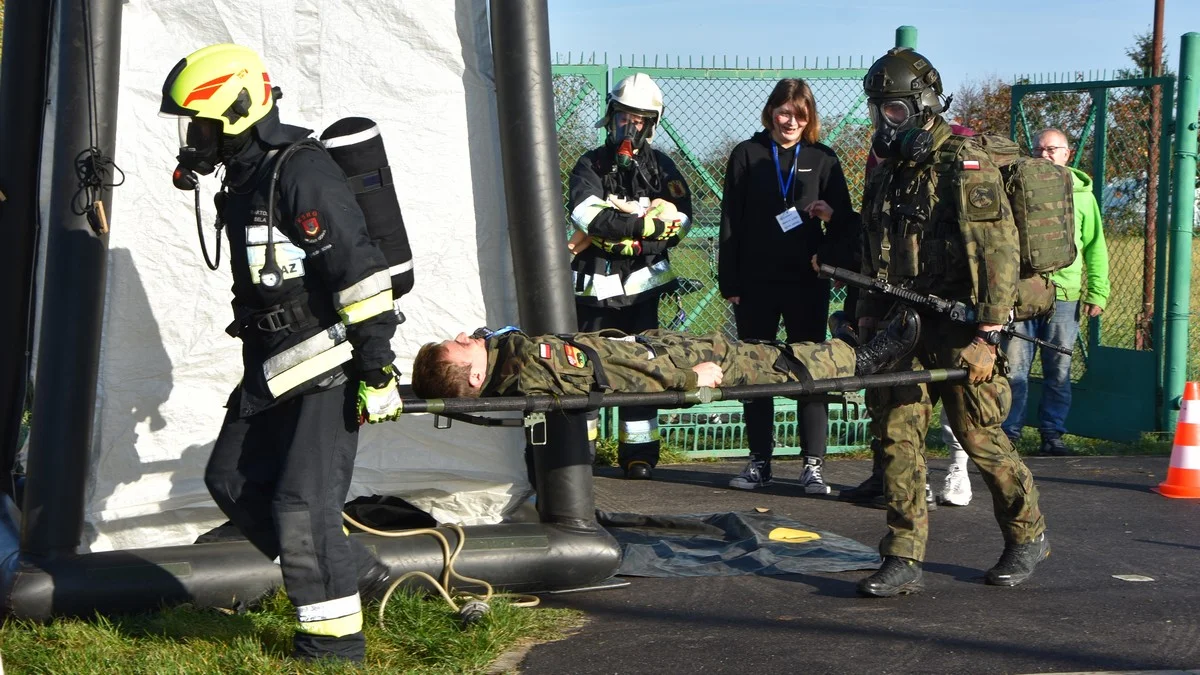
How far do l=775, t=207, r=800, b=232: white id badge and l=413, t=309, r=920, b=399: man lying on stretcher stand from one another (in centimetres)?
126

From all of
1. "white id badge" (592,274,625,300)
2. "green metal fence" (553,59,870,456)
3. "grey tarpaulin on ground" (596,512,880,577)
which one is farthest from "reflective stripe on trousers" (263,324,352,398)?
"green metal fence" (553,59,870,456)

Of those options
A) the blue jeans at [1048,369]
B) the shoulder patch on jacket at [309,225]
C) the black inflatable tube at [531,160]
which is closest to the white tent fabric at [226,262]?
the black inflatable tube at [531,160]

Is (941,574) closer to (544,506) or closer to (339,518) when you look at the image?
(544,506)

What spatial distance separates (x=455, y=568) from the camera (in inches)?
212

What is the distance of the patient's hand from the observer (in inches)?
226

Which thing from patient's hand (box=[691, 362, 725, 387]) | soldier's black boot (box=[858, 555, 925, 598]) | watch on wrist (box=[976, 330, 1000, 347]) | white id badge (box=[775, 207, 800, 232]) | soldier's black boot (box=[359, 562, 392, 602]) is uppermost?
white id badge (box=[775, 207, 800, 232])

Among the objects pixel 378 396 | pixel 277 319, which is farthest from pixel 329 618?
pixel 277 319

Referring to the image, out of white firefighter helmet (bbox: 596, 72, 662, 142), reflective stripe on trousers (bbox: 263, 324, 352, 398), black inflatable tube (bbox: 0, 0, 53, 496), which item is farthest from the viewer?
white firefighter helmet (bbox: 596, 72, 662, 142)

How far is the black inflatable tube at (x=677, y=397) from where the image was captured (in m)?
4.78

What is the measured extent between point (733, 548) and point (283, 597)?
2.08m

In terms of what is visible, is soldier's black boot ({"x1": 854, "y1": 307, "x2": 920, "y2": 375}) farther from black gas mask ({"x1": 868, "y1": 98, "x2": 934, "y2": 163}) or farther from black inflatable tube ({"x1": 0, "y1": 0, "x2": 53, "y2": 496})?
black inflatable tube ({"x1": 0, "y1": 0, "x2": 53, "y2": 496})

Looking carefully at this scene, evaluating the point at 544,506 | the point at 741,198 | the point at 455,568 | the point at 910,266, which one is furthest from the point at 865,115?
the point at 455,568

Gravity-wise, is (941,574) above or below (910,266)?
below

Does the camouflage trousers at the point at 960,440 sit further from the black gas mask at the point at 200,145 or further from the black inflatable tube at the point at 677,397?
the black gas mask at the point at 200,145
